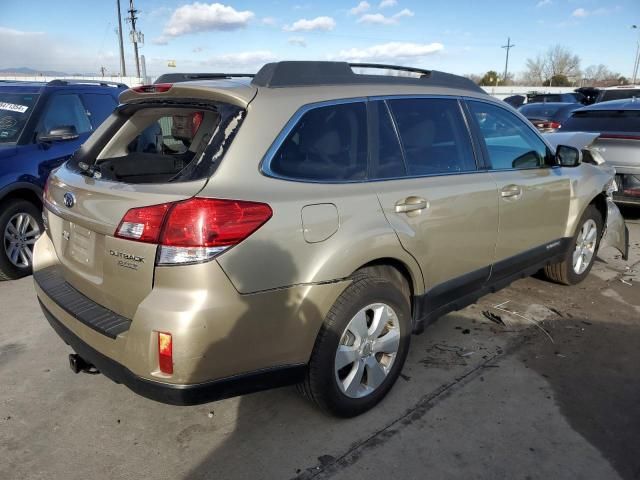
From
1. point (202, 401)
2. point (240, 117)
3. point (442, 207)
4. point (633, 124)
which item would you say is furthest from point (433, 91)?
point (633, 124)

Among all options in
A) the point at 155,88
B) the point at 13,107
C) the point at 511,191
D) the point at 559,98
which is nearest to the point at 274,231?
the point at 155,88

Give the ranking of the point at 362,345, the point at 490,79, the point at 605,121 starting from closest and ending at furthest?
1. the point at 362,345
2. the point at 605,121
3. the point at 490,79

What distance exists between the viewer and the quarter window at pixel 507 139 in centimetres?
361

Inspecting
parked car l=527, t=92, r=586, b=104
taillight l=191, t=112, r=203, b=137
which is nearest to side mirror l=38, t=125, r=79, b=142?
taillight l=191, t=112, r=203, b=137

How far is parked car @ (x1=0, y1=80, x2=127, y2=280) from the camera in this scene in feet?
16.0

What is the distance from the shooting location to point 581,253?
16.0 ft

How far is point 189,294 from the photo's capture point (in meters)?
2.13

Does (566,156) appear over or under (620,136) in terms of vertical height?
under

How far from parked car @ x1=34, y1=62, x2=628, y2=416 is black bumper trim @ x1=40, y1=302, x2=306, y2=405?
0.01 meters

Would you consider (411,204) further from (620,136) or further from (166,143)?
(620,136)

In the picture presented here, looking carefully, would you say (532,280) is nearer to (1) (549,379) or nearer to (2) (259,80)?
(1) (549,379)

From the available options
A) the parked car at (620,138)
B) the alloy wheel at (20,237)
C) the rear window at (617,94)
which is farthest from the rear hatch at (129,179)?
the rear window at (617,94)

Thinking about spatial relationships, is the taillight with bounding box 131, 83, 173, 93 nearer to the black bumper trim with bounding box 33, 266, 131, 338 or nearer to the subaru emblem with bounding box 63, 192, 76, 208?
the subaru emblem with bounding box 63, 192, 76, 208

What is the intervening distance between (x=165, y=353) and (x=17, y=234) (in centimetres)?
365
